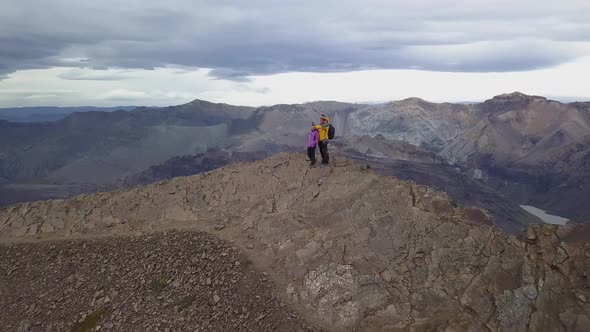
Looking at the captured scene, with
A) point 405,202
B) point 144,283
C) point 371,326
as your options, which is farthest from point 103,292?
point 405,202

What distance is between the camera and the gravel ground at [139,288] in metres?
19.8

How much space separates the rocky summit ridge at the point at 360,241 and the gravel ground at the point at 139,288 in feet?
2.86

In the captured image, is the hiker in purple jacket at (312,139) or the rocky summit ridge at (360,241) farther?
the hiker in purple jacket at (312,139)

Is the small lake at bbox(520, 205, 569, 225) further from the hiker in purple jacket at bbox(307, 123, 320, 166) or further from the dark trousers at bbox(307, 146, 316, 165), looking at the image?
the hiker in purple jacket at bbox(307, 123, 320, 166)

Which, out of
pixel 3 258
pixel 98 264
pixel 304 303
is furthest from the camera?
pixel 3 258

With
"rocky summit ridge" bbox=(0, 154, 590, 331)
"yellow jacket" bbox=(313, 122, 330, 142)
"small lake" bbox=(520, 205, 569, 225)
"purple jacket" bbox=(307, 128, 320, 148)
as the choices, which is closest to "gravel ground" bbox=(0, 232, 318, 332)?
"rocky summit ridge" bbox=(0, 154, 590, 331)

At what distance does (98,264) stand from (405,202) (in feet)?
47.7

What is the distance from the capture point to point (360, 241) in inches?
843

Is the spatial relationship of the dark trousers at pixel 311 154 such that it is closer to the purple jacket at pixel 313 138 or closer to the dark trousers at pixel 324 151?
the purple jacket at pixel 313 138

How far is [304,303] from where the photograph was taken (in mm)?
19672

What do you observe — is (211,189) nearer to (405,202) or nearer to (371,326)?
(405,202)

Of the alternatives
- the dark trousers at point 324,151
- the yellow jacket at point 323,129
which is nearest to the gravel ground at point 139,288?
the dark trousers at point 324,151

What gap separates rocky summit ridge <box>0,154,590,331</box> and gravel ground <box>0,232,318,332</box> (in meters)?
0.87

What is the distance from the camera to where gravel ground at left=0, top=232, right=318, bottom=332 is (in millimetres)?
19781
